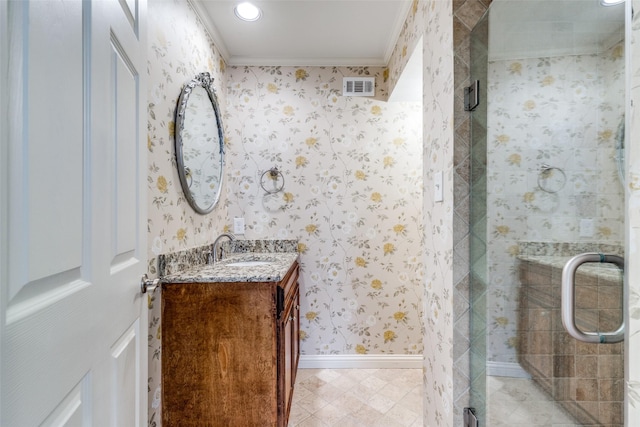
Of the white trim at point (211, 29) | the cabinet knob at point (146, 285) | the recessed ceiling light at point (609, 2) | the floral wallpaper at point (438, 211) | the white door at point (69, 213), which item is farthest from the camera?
the white trim at point (211, 29)

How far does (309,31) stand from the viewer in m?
2.00

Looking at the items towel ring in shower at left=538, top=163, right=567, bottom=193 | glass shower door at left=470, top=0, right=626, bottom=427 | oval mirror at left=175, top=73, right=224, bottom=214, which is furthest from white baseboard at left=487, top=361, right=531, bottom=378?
oval mirror at left=175, top=73, right=224, bottom=214

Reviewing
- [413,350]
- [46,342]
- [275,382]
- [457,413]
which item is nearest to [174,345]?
[275,382]

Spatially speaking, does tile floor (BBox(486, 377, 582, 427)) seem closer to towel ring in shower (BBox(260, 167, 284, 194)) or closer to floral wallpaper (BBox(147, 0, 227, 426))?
floral wallpaper (BBox(147, 0, 227, 426))

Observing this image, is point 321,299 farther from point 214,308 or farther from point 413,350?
point 214,308

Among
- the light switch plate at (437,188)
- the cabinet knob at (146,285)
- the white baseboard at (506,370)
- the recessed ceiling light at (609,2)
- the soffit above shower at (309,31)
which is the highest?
the soffit above shower at (309,31)

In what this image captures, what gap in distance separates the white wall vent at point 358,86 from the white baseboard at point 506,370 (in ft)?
6.70

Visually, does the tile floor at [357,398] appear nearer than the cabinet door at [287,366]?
No

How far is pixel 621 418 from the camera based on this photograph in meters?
0.76

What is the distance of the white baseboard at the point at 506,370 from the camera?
3.63ft

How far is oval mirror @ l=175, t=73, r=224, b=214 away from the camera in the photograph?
157 cm

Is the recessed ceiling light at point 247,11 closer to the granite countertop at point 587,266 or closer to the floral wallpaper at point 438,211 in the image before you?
the floral wallpaper at point 438,211

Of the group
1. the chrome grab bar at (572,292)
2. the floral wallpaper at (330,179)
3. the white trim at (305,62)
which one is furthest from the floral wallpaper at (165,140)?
the chrome grab bar at (572,292)

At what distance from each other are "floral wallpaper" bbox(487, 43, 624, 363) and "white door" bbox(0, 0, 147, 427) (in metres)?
1.20
